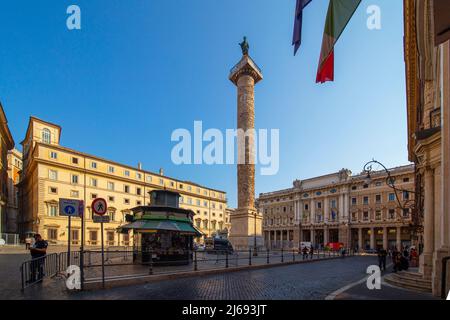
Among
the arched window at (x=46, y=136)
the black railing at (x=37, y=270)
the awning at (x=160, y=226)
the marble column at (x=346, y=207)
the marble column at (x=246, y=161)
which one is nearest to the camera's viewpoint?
the black railing at (x=37, y=270)

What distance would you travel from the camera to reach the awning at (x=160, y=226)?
600 inches

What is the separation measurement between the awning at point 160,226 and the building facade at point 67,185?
783 inches

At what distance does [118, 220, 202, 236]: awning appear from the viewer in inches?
600

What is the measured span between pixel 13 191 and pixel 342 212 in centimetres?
7783

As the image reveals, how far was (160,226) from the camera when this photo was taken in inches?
613

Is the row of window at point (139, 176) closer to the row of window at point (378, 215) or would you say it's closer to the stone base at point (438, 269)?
the row of window at point (378, 215)

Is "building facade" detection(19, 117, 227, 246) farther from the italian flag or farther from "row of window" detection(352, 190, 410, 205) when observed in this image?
"row of window" detection(352, 190, 410, 205)

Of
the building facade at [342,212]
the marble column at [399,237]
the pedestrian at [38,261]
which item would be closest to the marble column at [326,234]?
the building facade at [342,212]

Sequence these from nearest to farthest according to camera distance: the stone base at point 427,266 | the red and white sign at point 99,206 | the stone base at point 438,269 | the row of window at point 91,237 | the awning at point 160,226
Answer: the stone base at point 438,269, the red and white sign at point 99,206, the stone base at point 427,266, the awning at point 160,226, the row of window at point 91,237

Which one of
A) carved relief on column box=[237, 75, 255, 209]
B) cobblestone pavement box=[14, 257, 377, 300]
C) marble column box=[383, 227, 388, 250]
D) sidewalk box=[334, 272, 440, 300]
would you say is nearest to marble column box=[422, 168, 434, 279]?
sidewalk box=[334, 272, 440, 300]

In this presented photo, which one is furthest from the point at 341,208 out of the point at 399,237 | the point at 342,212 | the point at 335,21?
the point at 335,21

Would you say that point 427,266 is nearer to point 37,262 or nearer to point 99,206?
point 99,206

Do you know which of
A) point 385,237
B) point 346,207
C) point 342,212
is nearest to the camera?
point 385,237

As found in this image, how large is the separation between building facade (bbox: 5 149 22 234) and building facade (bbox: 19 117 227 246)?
20.9ft
